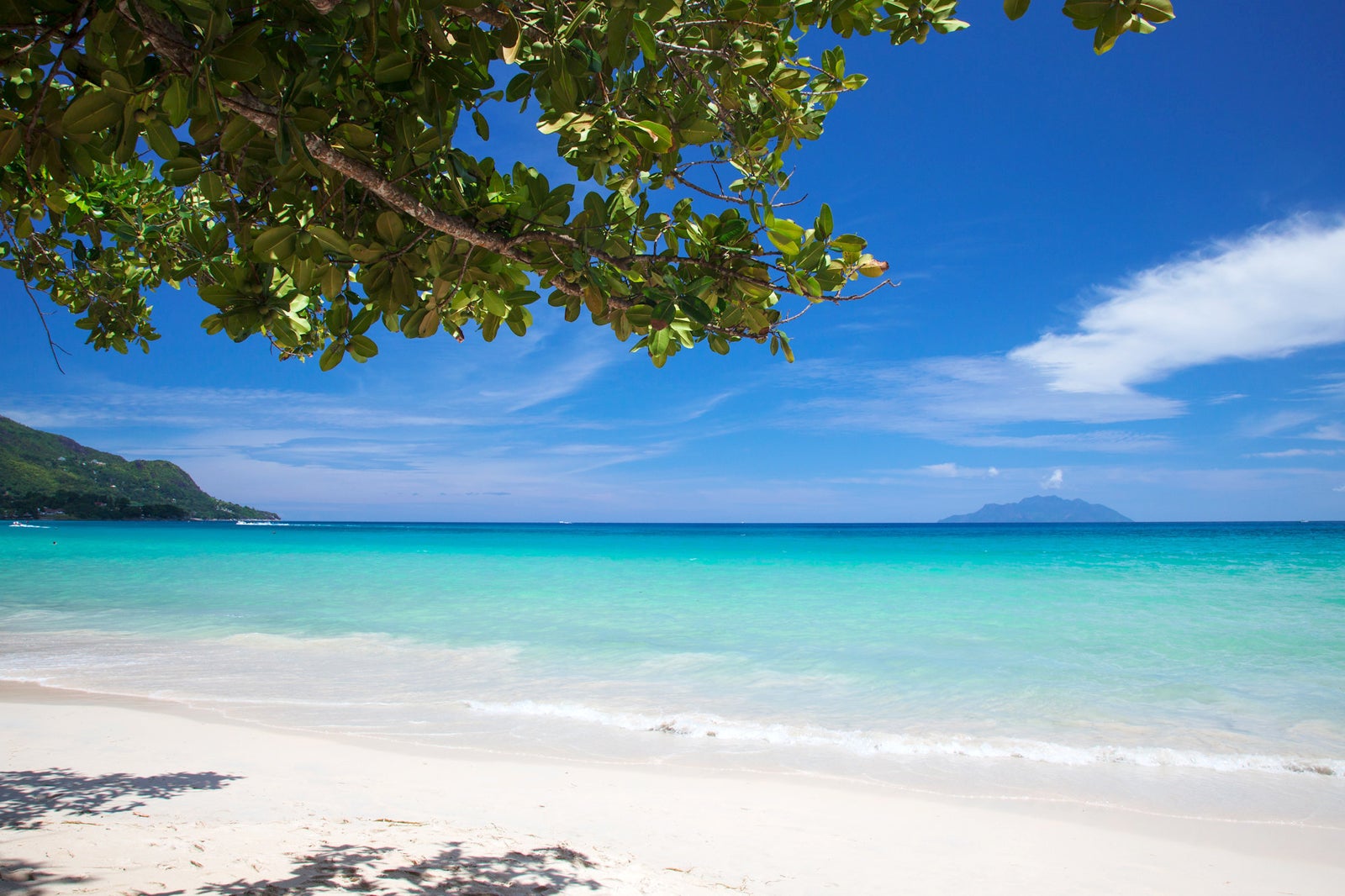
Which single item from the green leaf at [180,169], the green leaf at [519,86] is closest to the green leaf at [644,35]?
the green leaf at [519,86]

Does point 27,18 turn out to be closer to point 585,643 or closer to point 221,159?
point 221,159

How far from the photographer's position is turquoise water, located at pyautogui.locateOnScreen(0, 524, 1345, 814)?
17.8 ft

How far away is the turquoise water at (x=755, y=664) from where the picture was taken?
214 inches

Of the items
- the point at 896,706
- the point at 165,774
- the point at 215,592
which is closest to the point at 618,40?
the point at 165,774

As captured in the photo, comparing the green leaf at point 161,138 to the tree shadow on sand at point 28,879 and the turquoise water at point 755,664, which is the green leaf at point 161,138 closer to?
the tree shadow on sand at point 28,879

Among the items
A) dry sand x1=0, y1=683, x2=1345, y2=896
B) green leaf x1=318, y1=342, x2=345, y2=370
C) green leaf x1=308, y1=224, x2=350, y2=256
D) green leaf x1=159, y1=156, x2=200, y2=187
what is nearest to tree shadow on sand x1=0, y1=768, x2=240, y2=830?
dry sand x1=0, y1=683, x2=1345, y2=896

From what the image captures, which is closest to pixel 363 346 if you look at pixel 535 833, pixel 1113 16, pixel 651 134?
pixel 651 134

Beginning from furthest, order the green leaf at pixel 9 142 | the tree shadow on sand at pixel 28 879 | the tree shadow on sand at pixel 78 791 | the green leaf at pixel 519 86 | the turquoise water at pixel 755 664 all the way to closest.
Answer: the turquoise water at pixel 755 664 < the tree shadow on sand at pixel 78 791 < the tree shadow on sand at pixel 28 879 < the green leaf at pixel 519 86 < the green leaf at pixel 9 142

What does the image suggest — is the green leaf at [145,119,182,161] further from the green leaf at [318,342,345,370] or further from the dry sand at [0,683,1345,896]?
the dry sand at [0,683,1345,896]

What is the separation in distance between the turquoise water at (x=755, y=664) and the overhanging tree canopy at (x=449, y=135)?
430 cm

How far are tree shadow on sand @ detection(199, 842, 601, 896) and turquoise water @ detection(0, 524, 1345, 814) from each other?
2.11 metres

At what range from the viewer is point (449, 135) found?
5.05ft

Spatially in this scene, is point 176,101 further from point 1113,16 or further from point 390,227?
point 1113,16

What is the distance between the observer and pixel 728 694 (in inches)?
273
